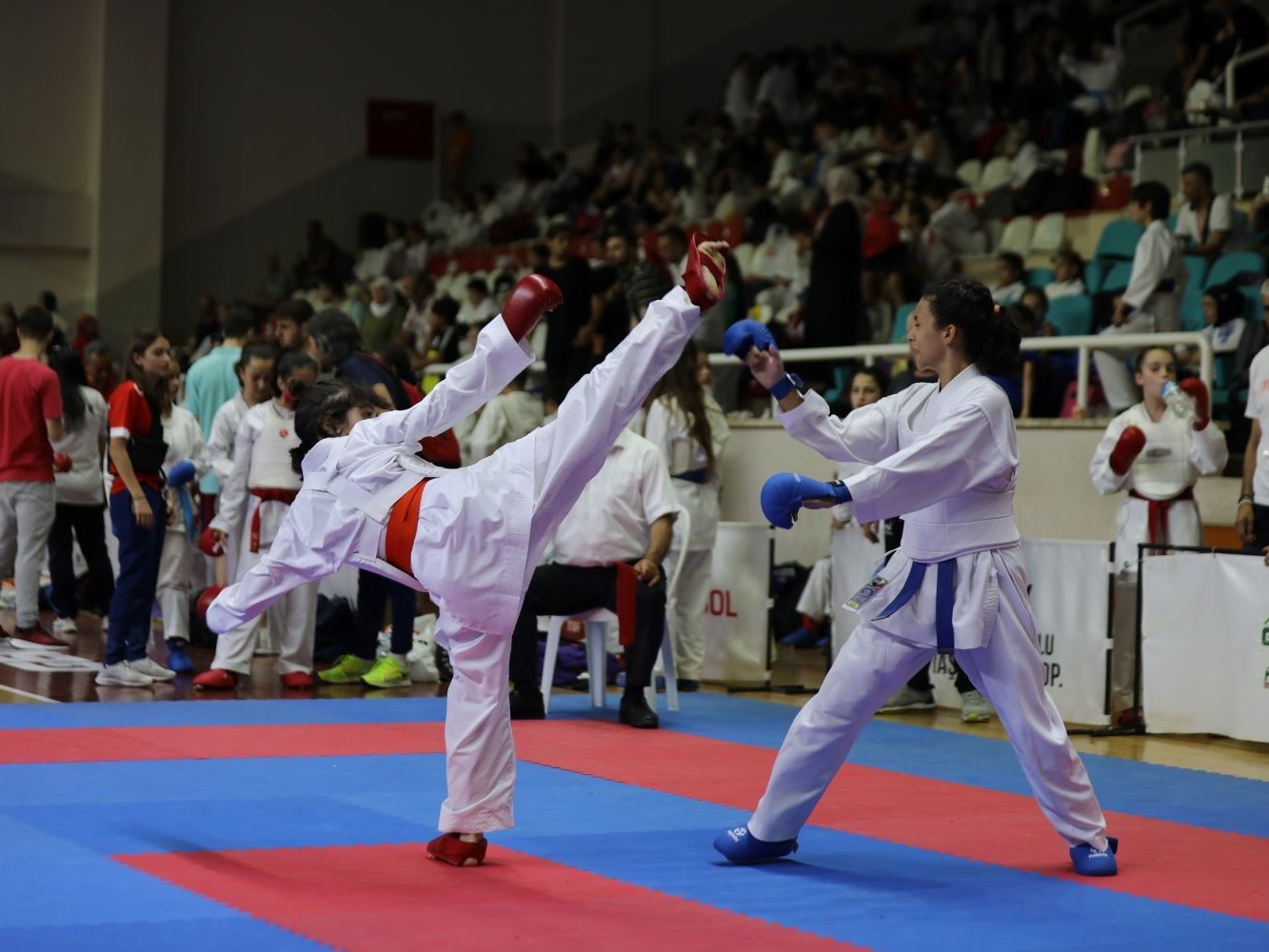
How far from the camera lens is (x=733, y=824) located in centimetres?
471

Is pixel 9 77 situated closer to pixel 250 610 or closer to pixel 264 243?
pixel 264 243

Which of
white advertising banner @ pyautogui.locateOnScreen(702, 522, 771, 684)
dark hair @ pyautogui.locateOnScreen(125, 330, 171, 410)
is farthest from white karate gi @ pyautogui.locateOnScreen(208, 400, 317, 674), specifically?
white advertising banner @ pyautogui.locateOnScreen(702, 522, 771, 684)

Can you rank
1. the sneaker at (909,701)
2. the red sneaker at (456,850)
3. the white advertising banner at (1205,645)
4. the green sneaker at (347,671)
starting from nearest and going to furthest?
the red sneaker at (456,850), the white advertising banner at (1205,645), the sneaker at (909,701), the green sneaker at (347,671)

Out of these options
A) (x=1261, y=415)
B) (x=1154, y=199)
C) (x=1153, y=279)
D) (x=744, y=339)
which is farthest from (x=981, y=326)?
(x=1154, y=199)

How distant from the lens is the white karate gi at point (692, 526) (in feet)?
26.2

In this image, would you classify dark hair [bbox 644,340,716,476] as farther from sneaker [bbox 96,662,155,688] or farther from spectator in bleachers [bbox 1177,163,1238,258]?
spectator in bleachers [bbox 1177,163,1238,258]

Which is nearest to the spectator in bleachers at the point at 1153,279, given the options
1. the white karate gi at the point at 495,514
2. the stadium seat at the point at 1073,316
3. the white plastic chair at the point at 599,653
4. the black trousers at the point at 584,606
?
the stadium seat at the point at 1073,316

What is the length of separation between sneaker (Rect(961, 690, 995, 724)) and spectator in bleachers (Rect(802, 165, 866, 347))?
4065mm

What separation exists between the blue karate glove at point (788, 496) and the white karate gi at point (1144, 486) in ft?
11.8

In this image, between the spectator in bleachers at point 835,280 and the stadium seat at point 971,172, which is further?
the stadium seat at point 971,172

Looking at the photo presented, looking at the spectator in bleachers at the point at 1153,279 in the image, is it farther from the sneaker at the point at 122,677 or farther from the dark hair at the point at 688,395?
the sneaker at the point at 122,677

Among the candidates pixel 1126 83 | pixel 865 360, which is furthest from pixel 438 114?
pixel 865 360

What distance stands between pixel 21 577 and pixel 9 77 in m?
11.4

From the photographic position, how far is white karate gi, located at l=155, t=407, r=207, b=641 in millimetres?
7730
